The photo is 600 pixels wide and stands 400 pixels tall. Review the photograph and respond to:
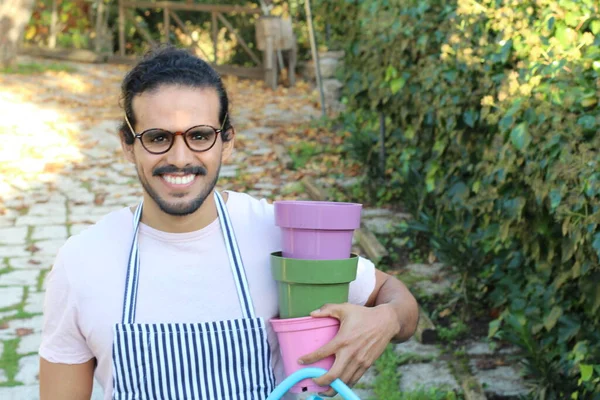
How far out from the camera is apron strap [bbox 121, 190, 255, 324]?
2.18 metres

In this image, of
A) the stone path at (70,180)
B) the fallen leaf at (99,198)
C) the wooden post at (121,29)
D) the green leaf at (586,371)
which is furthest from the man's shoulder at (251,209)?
the wooden post at (121,29)

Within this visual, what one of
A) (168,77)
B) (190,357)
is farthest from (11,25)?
(190,357)

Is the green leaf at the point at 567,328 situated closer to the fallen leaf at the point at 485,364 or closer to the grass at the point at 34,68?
the fallen leaf at the point at 485,364

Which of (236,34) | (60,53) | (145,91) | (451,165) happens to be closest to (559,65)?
(451,165)

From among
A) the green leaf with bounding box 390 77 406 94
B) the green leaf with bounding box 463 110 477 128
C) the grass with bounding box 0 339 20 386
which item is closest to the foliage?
the green leaf with bounding box 390 77 406 94

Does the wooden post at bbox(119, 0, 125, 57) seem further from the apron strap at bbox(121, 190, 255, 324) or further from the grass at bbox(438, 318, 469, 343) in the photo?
the apron strap at bbox(121, 190, 255, 324)

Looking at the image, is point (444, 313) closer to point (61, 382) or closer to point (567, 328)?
point (567, 328)

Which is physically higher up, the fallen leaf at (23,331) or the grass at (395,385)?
the grass at (395,385)

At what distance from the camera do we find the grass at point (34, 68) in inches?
544

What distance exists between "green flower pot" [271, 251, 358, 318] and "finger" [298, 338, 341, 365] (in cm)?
10

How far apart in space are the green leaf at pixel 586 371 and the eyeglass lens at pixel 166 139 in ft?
6.33

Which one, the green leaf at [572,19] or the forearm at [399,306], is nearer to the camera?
the forearm at [399,306]

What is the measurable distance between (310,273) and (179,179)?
0.38 meters

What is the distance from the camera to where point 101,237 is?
2275mm
